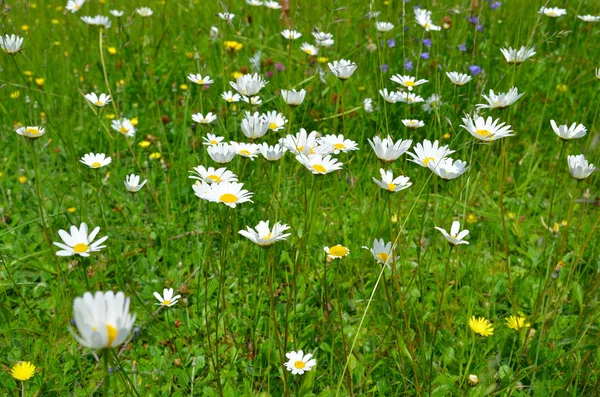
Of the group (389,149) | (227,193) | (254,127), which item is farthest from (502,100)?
(227,193)

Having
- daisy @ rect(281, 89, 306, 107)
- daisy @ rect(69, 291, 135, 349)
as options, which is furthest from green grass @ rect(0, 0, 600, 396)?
daisy @ rect(69, 291, 135, 349)

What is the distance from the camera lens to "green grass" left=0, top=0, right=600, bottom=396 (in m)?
1.34

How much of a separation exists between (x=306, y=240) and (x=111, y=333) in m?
1.03

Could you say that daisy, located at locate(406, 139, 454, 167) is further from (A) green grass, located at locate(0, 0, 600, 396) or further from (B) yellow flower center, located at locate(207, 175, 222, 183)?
(B) yellow flower center, located at locate(207, 175, 222, 183)

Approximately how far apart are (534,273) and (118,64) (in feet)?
7.33

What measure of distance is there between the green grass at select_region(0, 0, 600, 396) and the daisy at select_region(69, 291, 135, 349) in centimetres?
43

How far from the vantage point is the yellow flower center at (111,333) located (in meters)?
0.64

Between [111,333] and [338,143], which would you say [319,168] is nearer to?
[338,143]

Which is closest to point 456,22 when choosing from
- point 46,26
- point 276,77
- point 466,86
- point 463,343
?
point 466,86

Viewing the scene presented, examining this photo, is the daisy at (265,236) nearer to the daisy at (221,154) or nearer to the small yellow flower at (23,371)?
the daisy at (221,154)

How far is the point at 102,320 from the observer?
26.5 inches

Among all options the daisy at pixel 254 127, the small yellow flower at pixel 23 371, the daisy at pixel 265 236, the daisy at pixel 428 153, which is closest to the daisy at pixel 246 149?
the daisy at pixel 254 127

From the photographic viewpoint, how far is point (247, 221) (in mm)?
1903

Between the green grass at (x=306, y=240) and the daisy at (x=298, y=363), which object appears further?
the green grass at (x=306, y=240)
